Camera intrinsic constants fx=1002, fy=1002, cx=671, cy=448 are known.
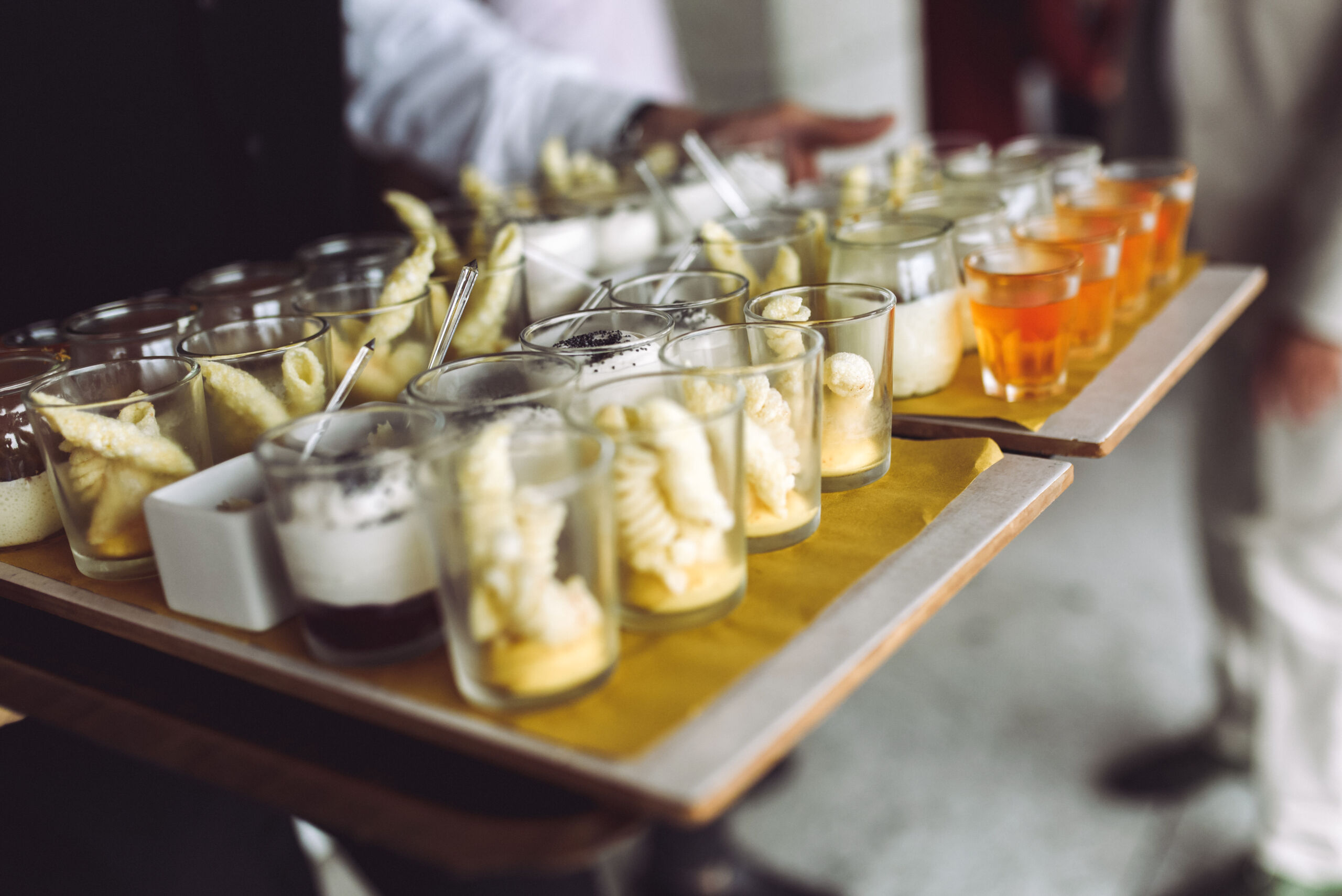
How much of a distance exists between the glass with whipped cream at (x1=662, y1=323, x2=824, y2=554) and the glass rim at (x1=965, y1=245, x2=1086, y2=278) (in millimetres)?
389

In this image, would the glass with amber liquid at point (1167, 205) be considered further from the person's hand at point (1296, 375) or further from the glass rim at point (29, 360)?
the glass rim at point (29, 360)

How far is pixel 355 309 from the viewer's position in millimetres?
1234

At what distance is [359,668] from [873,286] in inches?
24.6

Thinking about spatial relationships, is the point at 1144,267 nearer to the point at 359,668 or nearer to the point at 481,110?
the point at 359,668

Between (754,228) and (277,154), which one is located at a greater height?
(277,154)

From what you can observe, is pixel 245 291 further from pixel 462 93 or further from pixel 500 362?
pixel 462 93

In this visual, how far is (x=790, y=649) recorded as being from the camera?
2.41 ft

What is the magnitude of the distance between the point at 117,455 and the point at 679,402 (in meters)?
0.51

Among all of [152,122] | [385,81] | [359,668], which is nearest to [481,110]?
[385,81]

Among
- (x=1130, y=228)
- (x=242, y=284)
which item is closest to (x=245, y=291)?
(x=242, y=284)

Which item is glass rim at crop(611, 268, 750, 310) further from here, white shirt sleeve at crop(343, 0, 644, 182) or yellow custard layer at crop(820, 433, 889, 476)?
white shirt sleeve at crop(343, 0, 644, 182)

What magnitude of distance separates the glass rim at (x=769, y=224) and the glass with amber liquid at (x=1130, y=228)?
392 mm

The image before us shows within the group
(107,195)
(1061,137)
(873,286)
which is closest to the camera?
(873,286)

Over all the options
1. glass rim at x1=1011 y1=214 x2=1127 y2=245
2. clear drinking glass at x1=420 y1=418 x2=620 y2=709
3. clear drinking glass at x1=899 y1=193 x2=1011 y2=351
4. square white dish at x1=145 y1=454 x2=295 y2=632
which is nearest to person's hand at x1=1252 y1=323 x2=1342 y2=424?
glass rim at x1=1011 y1=214 x2=1127 y2=245
